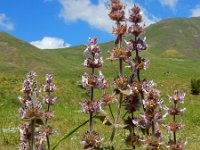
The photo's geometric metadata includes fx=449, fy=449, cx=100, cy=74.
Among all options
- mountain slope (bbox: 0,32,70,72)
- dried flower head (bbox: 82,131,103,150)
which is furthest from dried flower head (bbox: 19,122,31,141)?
mountain slope (bbox: 0,32,70,72)

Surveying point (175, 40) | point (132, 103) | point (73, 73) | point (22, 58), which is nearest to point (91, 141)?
point (132, 103)

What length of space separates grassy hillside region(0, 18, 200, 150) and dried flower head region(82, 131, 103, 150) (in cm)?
42

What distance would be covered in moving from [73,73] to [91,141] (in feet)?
191

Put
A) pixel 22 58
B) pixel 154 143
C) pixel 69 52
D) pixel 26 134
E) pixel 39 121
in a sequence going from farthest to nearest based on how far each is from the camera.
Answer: pixel 69 52
pixel 22 58
pixel 154 143
pixel 26 134
pixel 39 121

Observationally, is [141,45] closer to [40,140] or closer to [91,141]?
[91,141]

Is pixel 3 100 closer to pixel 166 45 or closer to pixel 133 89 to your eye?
pixel 133 89

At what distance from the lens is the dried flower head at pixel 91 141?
3.39 meters

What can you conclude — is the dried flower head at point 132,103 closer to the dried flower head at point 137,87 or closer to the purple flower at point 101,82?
the dried flower head at point 137,87

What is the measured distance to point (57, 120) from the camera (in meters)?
21.5

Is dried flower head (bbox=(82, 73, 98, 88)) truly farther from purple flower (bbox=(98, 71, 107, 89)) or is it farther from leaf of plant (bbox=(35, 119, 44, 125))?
leaf of plant (bbox=(35, 119, 44, 125))

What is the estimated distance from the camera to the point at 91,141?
3412mm

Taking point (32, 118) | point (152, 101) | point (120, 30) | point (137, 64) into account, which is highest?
point (120, 30)

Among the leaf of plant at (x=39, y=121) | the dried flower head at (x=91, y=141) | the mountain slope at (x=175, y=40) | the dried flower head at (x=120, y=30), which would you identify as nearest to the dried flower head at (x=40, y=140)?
the leaf of plant at (x=39, y=121)

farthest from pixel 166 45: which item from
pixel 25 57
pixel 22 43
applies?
pixel 25 57
